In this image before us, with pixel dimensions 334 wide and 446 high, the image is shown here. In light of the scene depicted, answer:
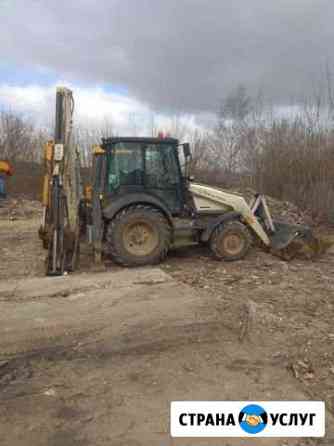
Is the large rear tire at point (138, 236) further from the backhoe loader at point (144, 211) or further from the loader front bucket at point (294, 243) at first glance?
the loader front bucket at point (294, 243)

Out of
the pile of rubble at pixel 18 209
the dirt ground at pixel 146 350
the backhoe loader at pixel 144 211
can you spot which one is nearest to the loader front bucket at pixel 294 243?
the backhoe loader at pixel 144 211

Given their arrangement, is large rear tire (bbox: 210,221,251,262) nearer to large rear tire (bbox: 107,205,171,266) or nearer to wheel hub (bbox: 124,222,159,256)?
large rear tire (bbox: 107,205,171,266)

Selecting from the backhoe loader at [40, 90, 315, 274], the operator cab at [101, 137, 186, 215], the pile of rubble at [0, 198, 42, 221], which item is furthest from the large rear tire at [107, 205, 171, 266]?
the pile of rubble at [0, 198, 42, 221]

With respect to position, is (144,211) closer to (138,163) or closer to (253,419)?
(138,163)

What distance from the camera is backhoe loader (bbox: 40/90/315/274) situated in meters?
5.89

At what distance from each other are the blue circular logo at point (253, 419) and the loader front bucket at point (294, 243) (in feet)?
14.7

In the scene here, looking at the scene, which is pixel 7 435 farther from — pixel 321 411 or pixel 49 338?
pixel 321 411

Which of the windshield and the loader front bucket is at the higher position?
the windshield

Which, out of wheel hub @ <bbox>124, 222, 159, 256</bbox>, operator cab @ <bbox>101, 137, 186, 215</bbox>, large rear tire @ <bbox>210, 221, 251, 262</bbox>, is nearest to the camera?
wheel hub @ <bbox>124, 222, 159, 256</bbox>

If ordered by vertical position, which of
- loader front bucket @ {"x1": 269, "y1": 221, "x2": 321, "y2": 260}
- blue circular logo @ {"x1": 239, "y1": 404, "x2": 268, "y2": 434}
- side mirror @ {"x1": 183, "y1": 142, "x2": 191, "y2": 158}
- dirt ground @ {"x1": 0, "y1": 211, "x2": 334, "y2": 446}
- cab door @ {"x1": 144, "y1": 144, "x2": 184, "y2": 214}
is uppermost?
side mirror @ {"x1": 183, "y1": 142, "x2": 191, "y2": 158}

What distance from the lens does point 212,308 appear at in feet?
13.4

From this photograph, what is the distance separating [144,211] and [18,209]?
9.03m

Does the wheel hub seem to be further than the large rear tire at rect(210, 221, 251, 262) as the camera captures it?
No

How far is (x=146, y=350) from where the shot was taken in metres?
3.26
